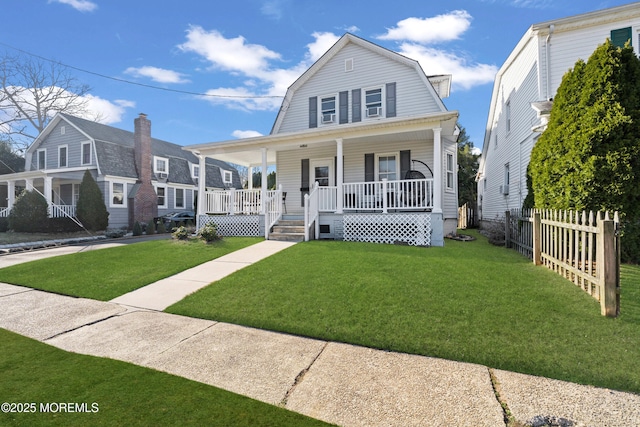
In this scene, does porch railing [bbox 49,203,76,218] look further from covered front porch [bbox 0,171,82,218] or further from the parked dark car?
the parked dark car

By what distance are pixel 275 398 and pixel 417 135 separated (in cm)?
1012

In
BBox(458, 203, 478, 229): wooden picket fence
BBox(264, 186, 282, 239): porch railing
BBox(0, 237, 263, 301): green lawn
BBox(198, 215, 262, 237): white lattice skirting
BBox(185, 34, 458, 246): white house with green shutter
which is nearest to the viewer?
BBox(0, 237, 263, 301): green lawn

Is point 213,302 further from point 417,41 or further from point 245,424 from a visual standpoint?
point 417,41

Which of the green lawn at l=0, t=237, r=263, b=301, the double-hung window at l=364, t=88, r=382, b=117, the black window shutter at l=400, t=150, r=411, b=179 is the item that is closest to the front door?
the double-hung window at l=364, t=88, r=382, b=117

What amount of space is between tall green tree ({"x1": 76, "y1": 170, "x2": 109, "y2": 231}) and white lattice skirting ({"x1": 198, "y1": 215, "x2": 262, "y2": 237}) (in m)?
9.79

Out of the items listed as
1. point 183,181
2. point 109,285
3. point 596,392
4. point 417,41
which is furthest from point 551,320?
point 183,181

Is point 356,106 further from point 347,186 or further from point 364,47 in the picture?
point 347,186

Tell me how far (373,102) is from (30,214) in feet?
63.9

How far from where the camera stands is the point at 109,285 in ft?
19.9

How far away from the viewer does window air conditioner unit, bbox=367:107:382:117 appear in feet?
41.9

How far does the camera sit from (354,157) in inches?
509

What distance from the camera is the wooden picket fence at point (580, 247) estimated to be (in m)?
3.82

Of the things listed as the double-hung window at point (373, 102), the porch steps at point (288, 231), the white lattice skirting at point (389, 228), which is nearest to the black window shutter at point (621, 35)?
the double-hung window at point (373, 102)

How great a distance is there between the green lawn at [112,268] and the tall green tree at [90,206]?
34.9ft
